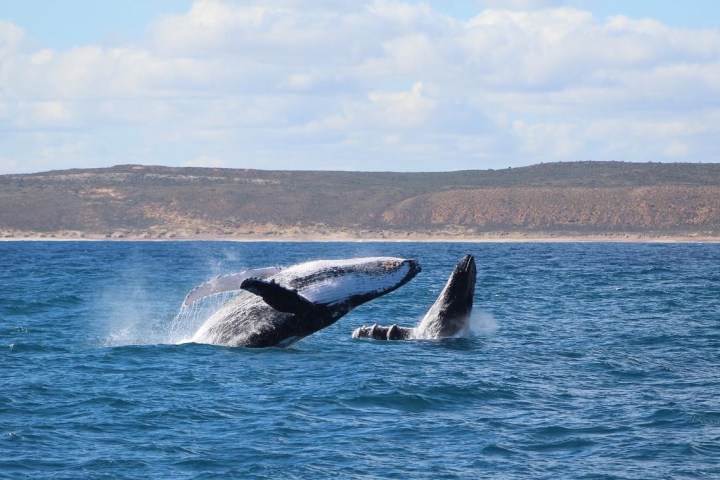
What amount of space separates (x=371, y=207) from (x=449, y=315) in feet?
475

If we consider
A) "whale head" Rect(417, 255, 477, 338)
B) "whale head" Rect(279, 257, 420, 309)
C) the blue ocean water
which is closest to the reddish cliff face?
the blue ocean water

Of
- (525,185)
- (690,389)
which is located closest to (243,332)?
(690,389)

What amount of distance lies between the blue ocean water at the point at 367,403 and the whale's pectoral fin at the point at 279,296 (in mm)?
1341

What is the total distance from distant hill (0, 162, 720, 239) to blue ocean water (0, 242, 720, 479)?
124658mm

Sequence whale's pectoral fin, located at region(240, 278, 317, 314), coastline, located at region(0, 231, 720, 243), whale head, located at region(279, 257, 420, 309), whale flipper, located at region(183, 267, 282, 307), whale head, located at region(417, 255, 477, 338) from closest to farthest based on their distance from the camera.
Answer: whale's pectoral fin, located at region(240, 278, 317, 314) → whale flipper, located at region(183, 267, 282, 307) → whale head, located at region(279, 257, 420, 309) → whale head, located at region(417, 255, 477, 338) → coastline, located at region(0, 231, 720, 243)

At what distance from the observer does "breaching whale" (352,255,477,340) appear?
21.7m

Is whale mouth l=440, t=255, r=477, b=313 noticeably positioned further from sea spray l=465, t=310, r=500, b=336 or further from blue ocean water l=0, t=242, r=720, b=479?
sea spray l=465, t=310, r=500, b=336

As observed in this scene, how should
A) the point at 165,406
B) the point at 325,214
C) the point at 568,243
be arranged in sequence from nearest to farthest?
the point at 165,406, the point at 568,243, the point at 325,214

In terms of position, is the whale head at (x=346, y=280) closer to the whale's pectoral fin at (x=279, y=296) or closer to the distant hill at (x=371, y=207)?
the whale's pectoral fin at (x=279, y=296)

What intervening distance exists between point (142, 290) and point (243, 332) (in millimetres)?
26407

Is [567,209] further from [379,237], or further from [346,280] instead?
[346,280]

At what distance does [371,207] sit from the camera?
16750 cm

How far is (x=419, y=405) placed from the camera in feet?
54.1

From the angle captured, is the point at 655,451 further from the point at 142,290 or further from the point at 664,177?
the point at 664,177
